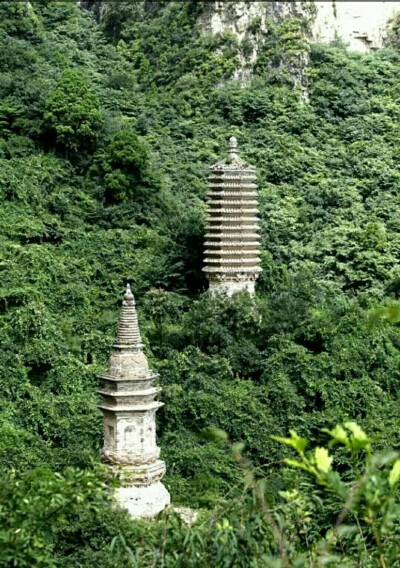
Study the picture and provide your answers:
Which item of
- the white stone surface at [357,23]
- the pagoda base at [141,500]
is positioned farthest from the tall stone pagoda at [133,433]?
the white stone surface at [357,23]

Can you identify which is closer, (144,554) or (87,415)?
(144,554)

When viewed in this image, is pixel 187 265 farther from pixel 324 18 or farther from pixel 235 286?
pixel 324 18

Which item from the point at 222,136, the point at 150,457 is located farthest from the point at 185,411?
the point at 222,136

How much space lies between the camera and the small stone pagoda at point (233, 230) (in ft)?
86.5

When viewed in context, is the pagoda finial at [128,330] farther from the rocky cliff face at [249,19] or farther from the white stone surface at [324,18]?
the white stone surface at [324,18]

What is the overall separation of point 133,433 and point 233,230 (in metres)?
9.76

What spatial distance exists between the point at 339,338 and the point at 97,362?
5.25 meters

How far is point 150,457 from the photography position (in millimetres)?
17516

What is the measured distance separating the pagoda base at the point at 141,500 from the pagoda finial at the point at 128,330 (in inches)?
85.4

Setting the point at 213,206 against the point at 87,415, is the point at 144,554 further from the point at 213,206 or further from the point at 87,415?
the point at 213,206

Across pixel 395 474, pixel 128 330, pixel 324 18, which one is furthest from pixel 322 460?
pixel 324 18

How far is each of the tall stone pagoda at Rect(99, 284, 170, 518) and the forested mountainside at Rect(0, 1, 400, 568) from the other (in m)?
0.64

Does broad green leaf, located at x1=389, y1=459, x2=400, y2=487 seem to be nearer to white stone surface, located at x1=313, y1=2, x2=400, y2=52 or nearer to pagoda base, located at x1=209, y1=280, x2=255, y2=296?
pagoda base, located at x1=209, y1=280, x2=255, y2=296

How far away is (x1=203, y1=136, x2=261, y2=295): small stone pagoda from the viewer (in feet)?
86.5
